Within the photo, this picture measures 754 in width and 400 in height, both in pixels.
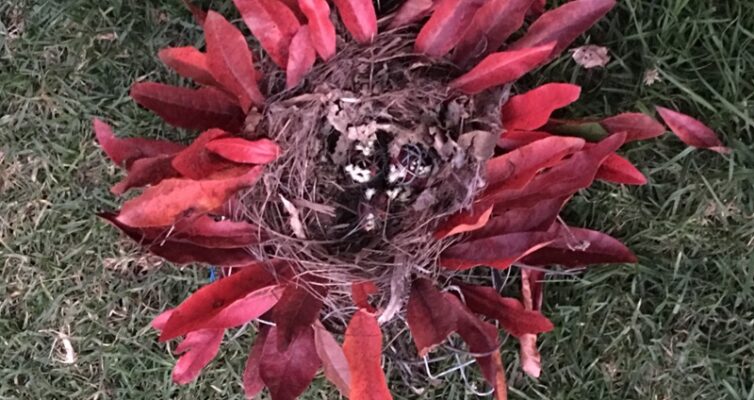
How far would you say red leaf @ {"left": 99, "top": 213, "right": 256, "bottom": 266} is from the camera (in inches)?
44.3

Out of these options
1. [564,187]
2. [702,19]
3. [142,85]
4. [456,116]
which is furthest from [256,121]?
[702,19]

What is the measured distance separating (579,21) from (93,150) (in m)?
0.88

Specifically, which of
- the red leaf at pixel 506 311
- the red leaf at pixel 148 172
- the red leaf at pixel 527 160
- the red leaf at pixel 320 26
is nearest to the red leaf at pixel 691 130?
the red leaf at pixel 527 160

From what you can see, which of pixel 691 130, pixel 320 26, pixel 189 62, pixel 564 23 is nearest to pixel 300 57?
pixel 320 26

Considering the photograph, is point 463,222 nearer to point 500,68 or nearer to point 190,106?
point 500,68

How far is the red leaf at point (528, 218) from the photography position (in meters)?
1.11

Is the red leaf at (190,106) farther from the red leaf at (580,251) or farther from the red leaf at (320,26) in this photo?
the red leaf at (580,251)

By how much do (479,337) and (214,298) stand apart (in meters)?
0.36

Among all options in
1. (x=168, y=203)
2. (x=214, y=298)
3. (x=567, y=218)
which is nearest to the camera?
(x=168, y=203)

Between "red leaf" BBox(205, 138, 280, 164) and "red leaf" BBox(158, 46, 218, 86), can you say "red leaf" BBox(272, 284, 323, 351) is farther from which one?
"red leaf" BBox(158, 46, 218, 86)

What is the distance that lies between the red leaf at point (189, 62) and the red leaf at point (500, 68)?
35 cm

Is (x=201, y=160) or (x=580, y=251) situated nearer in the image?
(x=201, y=160)

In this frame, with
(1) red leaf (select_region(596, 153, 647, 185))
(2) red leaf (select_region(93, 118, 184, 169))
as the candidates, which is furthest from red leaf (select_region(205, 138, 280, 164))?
(1) red leaf (select_region(596, 153, 647, 185))

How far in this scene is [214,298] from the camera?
1137mm
